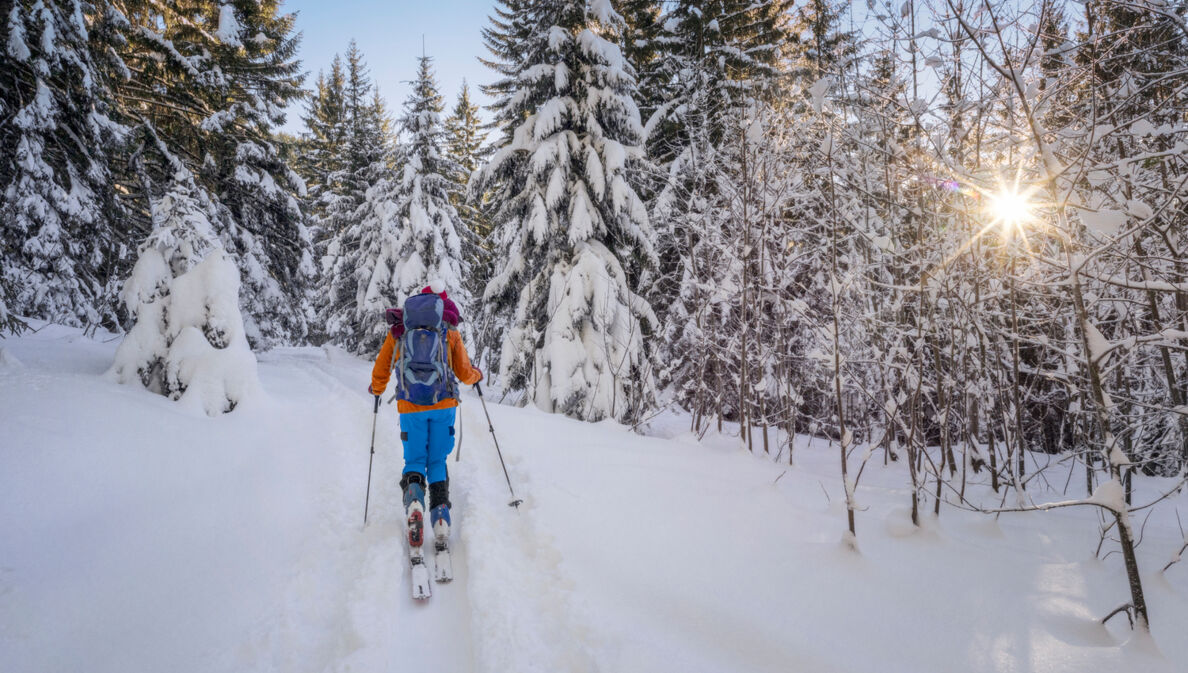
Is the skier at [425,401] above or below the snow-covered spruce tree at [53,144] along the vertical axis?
below

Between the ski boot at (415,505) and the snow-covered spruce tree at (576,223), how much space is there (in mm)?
5116

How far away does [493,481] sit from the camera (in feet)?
17.1

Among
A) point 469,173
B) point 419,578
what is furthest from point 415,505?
point 469,173

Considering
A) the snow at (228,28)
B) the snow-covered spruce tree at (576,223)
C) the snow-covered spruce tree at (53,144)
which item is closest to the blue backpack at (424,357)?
the snow-covered spruce tree at (576,223)

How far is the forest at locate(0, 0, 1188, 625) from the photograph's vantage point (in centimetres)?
327

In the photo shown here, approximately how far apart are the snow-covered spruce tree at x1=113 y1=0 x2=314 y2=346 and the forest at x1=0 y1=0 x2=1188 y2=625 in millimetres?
105

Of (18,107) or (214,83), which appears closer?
(18,107)

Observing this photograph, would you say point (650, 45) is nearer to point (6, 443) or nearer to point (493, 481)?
point (493, 481)

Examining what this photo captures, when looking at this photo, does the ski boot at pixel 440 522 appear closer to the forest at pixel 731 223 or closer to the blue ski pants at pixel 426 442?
the blue ski pants at pixel 426 442

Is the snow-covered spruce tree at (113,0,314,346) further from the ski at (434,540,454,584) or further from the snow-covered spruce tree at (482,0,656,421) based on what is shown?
the ski at (434,540,454,584)

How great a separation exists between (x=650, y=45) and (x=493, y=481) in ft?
41.3

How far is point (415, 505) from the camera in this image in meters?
3.94

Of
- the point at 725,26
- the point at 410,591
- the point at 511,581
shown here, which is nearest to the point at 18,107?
the point at 410,591

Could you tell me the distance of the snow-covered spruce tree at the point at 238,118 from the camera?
11.9 metres
